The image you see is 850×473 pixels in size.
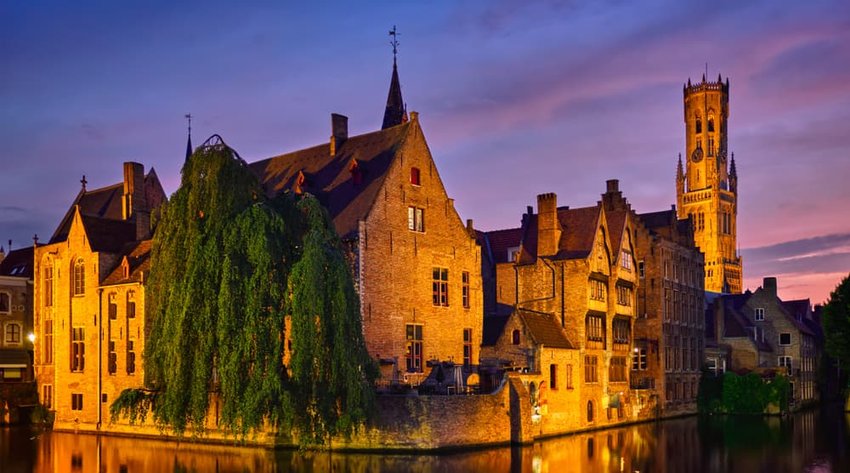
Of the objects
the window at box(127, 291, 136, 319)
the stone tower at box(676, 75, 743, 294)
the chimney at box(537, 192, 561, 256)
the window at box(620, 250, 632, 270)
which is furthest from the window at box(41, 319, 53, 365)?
the stone tower at box(676, 75, 743, 294)

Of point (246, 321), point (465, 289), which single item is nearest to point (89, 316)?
point (246, 321)

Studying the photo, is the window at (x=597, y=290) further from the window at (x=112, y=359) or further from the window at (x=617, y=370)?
the window at (x=112, y=359)

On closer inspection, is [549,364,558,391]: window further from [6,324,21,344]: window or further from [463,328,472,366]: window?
[6,324,21,344]: window

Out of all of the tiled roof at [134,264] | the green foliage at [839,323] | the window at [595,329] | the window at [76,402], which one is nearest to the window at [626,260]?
the window at [595,329]

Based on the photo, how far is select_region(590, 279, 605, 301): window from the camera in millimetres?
48250

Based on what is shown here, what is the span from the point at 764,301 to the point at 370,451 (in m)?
45.4

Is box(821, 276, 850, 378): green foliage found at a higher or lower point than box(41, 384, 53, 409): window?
higher

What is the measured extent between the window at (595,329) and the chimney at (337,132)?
15.7 meters

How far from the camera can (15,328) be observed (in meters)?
54.3

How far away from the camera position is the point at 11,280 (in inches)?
2140

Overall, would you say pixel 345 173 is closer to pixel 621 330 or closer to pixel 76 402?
pixel 76 402

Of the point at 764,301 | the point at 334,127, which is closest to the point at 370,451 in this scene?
the point at 334,127

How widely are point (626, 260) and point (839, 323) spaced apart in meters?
17.7

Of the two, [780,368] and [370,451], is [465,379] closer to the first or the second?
[370,451]
